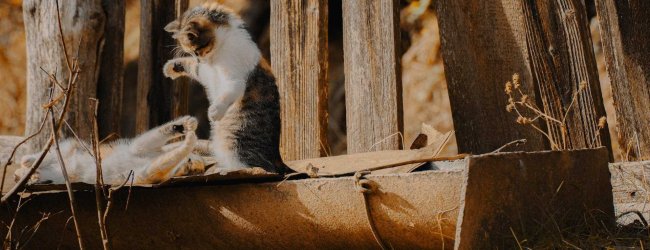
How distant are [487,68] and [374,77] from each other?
59 centimetres

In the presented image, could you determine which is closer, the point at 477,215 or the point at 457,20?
the point at 477,215

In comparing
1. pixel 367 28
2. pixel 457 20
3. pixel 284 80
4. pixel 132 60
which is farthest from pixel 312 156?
pixel 132 60

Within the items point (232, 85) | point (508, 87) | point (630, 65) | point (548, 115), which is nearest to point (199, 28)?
point (232, 85)

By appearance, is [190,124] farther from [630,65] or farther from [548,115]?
[630,65]

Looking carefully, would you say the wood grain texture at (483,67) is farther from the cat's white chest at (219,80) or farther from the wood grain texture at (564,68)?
the cat's white chest at (219,80)

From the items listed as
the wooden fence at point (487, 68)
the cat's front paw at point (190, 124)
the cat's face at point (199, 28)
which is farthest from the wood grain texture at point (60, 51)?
the cat's front paw at point (190, 124)

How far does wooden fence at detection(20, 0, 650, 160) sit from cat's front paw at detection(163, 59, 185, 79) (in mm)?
587

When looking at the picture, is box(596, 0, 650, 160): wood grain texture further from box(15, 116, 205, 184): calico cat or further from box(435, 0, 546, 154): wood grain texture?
box(15, 116, 205, 184): calico cat

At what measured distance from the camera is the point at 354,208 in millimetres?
2684

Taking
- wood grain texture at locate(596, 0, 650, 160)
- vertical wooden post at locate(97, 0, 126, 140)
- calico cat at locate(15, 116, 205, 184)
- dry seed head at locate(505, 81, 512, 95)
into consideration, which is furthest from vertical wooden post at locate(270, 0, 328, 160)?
wood grain texture at locate(596, 0, 650, 160)

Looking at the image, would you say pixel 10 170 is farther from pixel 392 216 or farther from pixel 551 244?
pixel 551 244

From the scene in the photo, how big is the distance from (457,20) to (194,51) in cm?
136

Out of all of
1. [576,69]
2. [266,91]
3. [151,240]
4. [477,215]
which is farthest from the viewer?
[266,91]

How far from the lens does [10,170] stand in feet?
12.9
